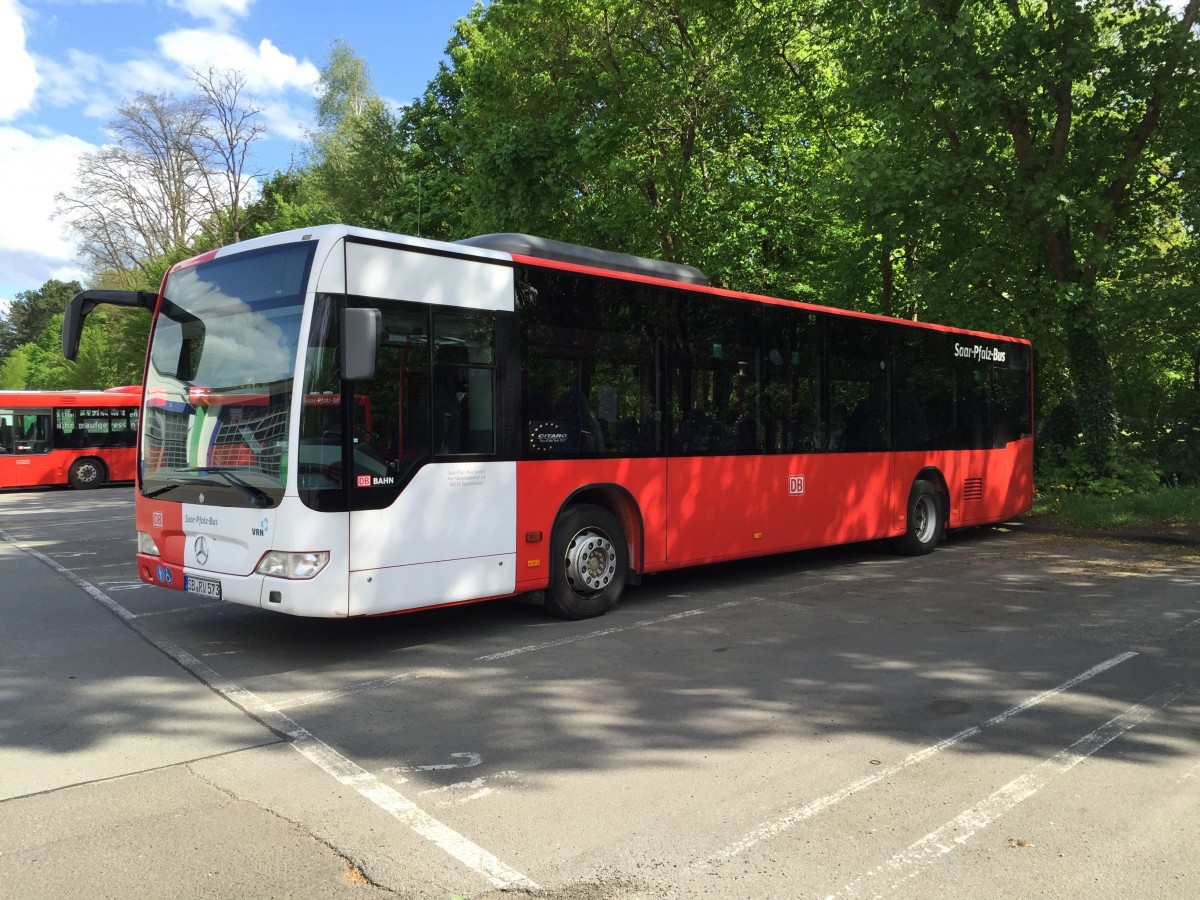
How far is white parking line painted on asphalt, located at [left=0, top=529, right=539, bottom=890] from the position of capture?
145 inches

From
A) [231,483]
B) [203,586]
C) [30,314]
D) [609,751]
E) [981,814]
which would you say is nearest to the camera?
[981,814]

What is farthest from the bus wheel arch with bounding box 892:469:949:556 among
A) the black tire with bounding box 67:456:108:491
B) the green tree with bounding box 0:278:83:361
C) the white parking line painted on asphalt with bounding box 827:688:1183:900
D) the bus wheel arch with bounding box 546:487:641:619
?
the green tree with bounding box 0:278:83:361

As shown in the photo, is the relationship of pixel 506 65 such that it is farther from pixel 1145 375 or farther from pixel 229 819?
pixel 229 819

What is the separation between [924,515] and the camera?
1269 centimetres

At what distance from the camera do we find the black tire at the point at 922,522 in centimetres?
1233

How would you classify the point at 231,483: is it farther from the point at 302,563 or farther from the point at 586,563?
the point at 586,563

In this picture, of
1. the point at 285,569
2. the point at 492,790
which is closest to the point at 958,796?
the point at 492,790

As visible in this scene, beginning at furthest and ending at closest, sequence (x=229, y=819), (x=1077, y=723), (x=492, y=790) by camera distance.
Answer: (x=1077, y=723) < (x=492, y=790) < (x=229, y=819)

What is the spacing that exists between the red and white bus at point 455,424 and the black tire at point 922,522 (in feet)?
7.28

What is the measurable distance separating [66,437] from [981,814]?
2974cm

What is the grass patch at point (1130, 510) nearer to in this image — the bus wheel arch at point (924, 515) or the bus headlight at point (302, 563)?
the bus wheel arch at point (924, 515)

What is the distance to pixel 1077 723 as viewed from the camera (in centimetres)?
544

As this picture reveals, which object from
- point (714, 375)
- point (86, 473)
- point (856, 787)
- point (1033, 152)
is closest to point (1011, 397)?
point (1033, 152)

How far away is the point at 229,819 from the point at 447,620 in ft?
14.3
